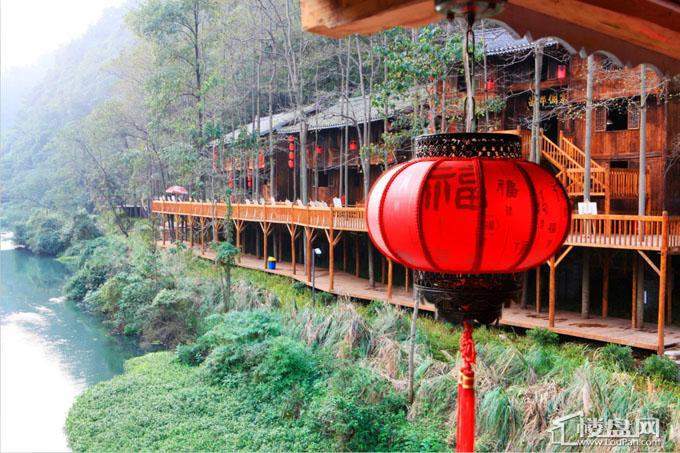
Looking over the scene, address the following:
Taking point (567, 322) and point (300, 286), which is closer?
point (567, 322)

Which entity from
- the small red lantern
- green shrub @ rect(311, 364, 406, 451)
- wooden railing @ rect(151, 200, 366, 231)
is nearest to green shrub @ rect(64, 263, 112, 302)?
wooden railing @ rect(151, 200, 366, 231)

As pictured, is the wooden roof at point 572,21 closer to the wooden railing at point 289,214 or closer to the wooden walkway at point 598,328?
the wooden walkway at point 598,328

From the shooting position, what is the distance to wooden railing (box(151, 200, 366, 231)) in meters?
15.4

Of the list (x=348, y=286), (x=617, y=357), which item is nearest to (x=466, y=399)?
(x=617, y=357)

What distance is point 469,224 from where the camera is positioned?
2.40 meters

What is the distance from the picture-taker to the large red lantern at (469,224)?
2.39m

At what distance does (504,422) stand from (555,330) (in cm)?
392

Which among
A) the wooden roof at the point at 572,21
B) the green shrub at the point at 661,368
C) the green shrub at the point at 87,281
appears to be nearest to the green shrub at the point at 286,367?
the green shrub at the point at 661,368

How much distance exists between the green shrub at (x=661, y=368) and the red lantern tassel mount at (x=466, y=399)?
8.26m

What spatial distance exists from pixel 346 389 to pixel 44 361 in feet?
34.2

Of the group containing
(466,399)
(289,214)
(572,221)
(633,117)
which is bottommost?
(466,399)

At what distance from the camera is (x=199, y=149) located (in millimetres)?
24203

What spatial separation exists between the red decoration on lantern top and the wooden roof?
630mm

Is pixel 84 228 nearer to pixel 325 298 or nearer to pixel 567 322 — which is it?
pixel 325 298
